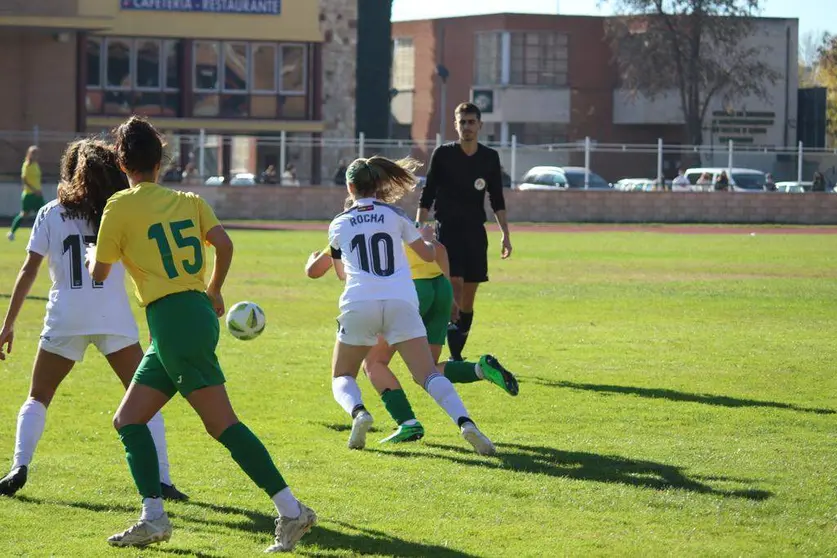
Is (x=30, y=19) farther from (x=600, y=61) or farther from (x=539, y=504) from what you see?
(x=539, y=504)

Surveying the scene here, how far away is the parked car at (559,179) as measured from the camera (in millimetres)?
46000

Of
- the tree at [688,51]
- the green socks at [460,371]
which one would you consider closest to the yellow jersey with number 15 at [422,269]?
the green socks at [460,371]

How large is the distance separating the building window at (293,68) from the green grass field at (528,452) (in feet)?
124

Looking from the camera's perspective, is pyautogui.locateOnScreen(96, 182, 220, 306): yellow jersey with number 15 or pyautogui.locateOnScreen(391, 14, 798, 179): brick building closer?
pyautogui.locateOnScreen(96, 182, 220, 306): yellow jersey with number 15

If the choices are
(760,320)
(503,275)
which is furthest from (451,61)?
(760,320)

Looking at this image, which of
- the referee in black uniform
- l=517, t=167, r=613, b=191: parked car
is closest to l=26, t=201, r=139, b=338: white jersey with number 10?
the referee in black uniform

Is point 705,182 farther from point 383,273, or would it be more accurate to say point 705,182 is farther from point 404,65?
point 383,273

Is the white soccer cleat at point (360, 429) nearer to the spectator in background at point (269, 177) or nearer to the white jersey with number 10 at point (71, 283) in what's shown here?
the white jersey with number 10 at point (71, 283)

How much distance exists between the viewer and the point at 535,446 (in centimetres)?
879

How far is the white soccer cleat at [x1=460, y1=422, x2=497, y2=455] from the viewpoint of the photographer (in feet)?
26.5

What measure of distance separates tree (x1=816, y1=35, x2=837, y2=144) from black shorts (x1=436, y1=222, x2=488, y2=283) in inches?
2685

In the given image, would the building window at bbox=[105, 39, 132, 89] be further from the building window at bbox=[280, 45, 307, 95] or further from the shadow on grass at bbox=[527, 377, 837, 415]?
the shadow on grass at bbox=[527, 377, 837, 415]

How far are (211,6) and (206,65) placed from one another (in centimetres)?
A: 217

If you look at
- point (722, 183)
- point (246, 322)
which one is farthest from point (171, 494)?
point (722, 183)
